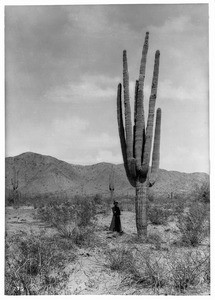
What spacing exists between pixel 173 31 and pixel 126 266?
19.3 ft

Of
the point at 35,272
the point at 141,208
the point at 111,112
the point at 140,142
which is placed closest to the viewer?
the point at 35,272

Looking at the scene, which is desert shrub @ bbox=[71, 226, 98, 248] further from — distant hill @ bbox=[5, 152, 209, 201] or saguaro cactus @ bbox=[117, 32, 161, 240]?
distant hill @ bbox=[5, 152, 209, 201]

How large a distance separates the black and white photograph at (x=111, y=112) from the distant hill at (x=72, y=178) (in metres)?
44.1

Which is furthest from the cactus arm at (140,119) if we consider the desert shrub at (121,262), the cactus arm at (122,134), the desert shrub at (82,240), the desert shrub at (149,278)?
the desert shrub at (149,278)

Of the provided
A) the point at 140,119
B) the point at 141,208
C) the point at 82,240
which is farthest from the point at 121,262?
the point at 140,119

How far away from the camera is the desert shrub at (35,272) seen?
17.9 feet

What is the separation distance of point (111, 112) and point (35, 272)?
25.2ft

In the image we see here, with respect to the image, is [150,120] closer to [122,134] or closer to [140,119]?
[140,119]

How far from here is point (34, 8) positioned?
7219 millimetres

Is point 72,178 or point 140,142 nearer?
point 140,142

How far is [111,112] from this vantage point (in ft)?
41.6

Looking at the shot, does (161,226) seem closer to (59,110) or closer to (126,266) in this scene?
(59,110)

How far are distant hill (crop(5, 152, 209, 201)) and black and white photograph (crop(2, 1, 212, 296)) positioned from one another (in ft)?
145
